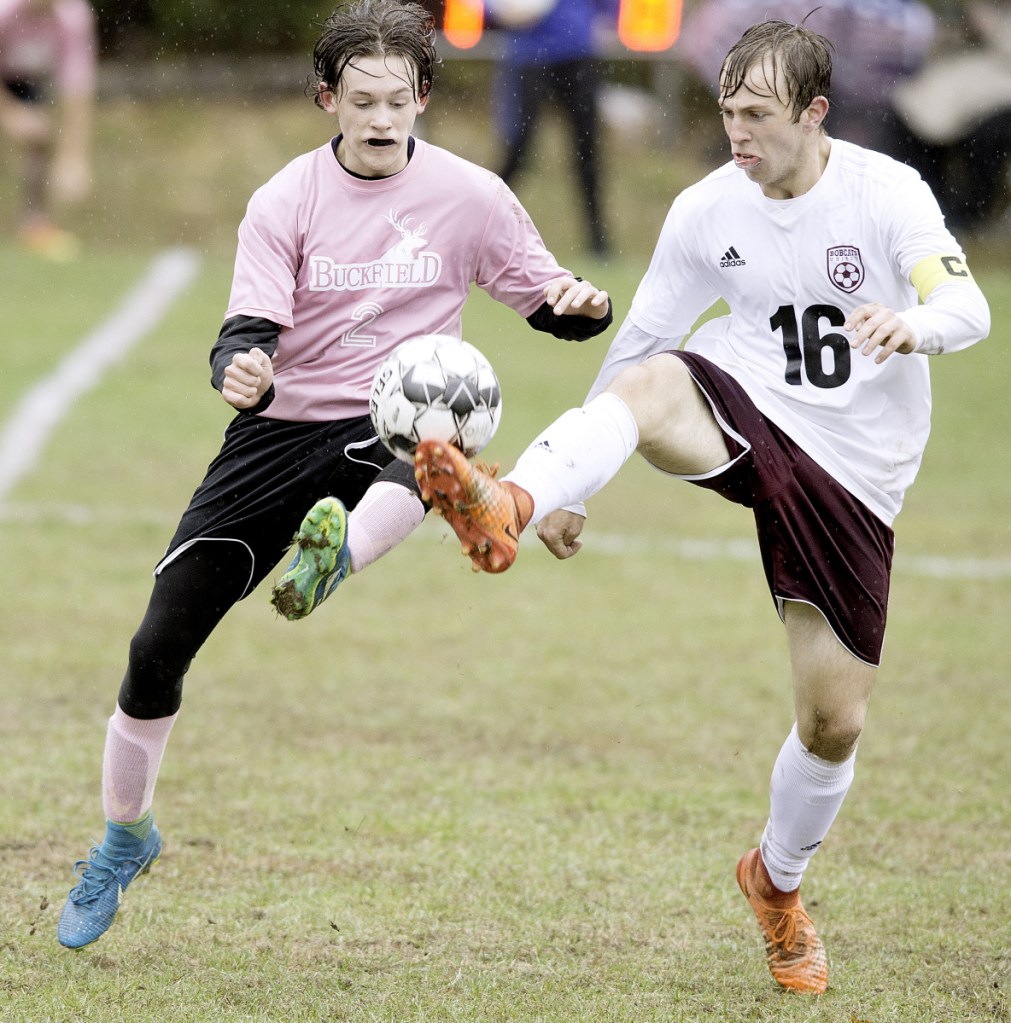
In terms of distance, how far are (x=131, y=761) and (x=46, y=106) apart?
38.7 feet

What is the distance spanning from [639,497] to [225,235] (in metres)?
6.38

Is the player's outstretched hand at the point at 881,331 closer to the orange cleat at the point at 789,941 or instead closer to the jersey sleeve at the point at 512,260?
the jersey sleeve at the point at 512,260

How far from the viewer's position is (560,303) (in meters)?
3.89

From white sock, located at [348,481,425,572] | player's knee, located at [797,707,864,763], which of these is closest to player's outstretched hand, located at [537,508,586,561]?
white sock, located at [348,481,425,572]

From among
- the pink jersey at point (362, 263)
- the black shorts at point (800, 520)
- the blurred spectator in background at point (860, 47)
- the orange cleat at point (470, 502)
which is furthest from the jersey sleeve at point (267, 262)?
the blurred spectator in background at point (860, 47)

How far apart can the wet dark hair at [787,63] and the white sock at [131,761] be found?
2106 mm

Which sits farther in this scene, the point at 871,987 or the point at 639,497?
the point at 639,497

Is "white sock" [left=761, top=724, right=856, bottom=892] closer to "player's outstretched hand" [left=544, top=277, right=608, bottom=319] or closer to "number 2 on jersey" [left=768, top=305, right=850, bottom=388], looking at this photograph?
"number 2 on jersey" [left=768, top=305, right=850, bottom=388]

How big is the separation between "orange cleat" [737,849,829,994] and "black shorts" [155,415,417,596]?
1.46 meters

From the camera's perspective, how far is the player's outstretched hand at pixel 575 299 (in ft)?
12.8

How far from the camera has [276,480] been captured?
4078 mm

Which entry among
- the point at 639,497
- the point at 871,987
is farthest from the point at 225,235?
the point at 871,987

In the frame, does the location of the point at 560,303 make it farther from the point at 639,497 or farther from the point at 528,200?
the point at 528,200

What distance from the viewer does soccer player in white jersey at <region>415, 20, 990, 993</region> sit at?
3.85 m
